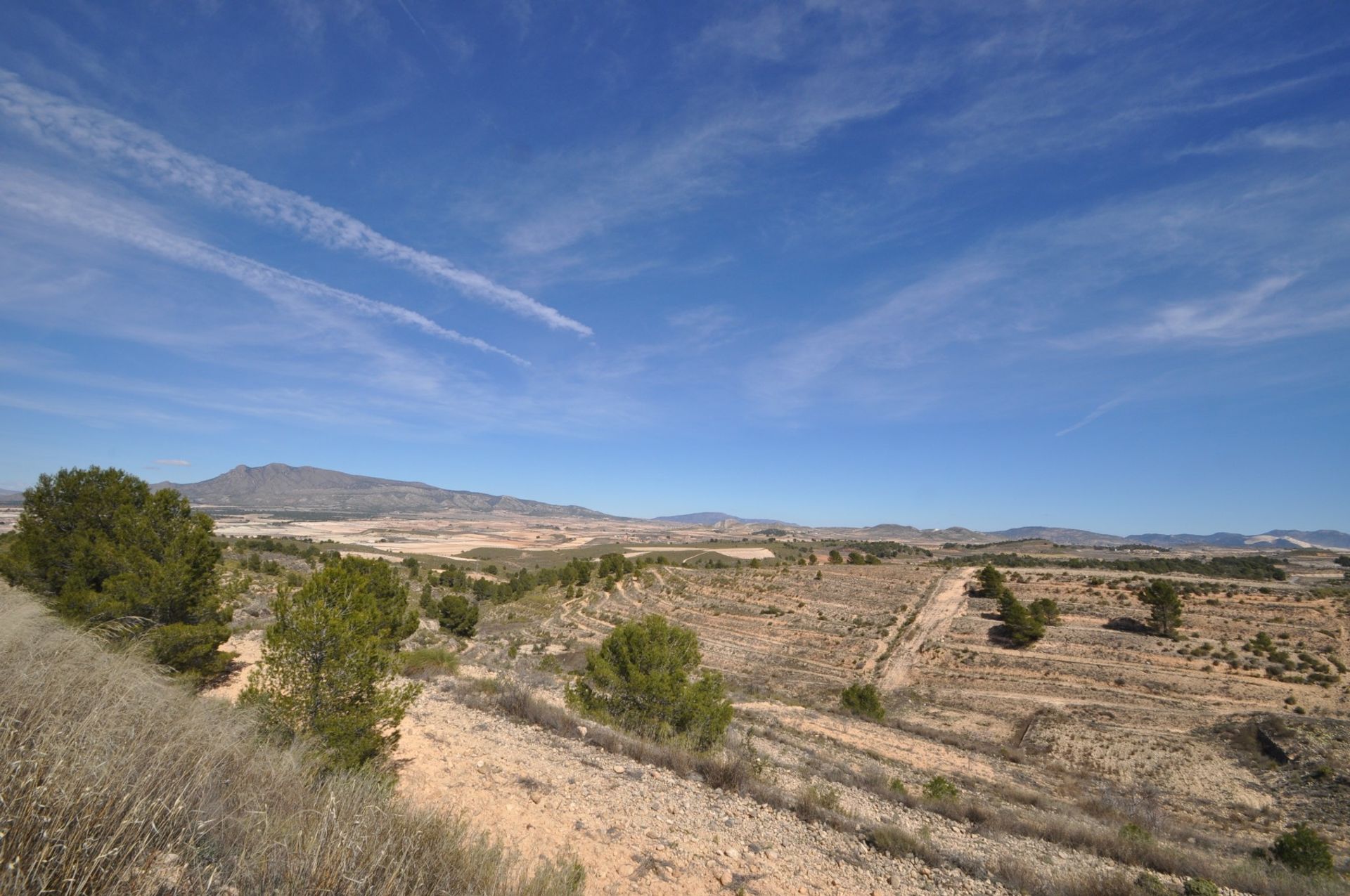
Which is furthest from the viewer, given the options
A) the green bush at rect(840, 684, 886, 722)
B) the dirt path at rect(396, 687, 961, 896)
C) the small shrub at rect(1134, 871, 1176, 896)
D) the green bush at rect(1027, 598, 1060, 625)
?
the green bush at rect(1027, 598, 1060, 625)

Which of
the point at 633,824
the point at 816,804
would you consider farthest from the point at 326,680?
the point at 816,804

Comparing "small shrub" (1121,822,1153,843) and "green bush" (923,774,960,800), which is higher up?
"small shrub" (1121,822,1153,843)

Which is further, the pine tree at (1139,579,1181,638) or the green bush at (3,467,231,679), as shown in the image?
the pine tree at (1139,579,1181,638)

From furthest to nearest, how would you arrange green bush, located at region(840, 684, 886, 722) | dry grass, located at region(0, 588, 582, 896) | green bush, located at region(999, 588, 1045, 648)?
green bush, located at region(999, 588, 1045, 648) < green bush, located at region(840, 684, 886, 722) < dry grass, located at region(0, 588, 582, 896)

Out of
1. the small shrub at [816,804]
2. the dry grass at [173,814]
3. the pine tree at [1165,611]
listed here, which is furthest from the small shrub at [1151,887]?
the pine tree at [1165,611]

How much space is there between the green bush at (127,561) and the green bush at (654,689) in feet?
27.5

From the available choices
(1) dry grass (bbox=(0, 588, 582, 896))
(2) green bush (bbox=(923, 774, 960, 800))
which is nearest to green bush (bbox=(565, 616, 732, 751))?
(2) green bush (bbox=(923, 774, 960, 800))

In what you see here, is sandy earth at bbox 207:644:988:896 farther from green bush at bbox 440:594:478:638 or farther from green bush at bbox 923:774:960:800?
green bush at bbox 440:594:478:638

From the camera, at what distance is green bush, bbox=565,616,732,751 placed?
528 inches

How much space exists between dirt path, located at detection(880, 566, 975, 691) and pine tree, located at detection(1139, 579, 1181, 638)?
38.7 ft

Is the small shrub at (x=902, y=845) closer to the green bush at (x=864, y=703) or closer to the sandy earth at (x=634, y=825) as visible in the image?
the sandy earth at (x=634, y=825)

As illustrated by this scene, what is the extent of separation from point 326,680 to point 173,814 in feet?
15.9

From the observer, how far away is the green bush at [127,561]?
11570mm

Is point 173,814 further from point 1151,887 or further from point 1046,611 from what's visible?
point 1046,611
